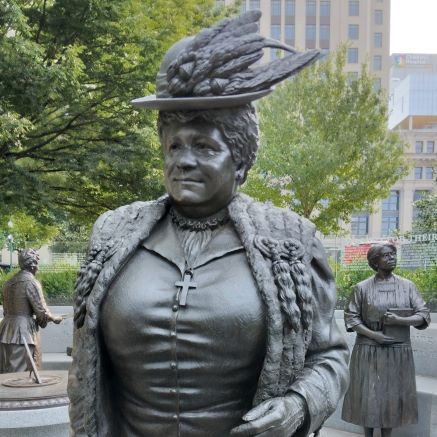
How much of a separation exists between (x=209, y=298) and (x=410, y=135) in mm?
77068

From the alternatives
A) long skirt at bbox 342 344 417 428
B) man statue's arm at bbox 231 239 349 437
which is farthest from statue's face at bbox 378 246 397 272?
man statue's arm at bbox 231 239 349 437

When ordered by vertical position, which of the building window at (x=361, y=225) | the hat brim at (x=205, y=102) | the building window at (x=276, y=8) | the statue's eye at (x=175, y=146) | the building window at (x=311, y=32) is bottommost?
the building window at (x=361, y=225)

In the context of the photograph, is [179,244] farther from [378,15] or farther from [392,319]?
[378,15]

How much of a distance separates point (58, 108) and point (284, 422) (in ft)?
35.6

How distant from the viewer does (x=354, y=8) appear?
236 feet

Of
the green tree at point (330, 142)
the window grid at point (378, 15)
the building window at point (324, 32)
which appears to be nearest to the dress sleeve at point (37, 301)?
the green tree at point (330, 142)

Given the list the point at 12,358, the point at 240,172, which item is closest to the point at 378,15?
the point at 12,358

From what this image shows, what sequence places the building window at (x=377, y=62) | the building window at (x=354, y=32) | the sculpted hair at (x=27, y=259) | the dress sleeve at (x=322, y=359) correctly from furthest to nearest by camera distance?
1. the building window at (x=377, y=62)
2. the building window at (x=354, y=32)
3. the sculpted hair at (x=27, y=259)
4. the dress sleeve at (x=322, y=359)

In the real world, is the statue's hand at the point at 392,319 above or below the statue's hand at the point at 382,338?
above

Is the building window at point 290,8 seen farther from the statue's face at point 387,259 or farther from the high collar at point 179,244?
the high collar at point 179,244

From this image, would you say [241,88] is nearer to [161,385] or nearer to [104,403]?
[161,385]

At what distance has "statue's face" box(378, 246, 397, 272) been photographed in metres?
7.57

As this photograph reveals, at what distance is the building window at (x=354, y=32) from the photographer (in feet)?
233

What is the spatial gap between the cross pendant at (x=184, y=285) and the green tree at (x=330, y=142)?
67.1 feet
